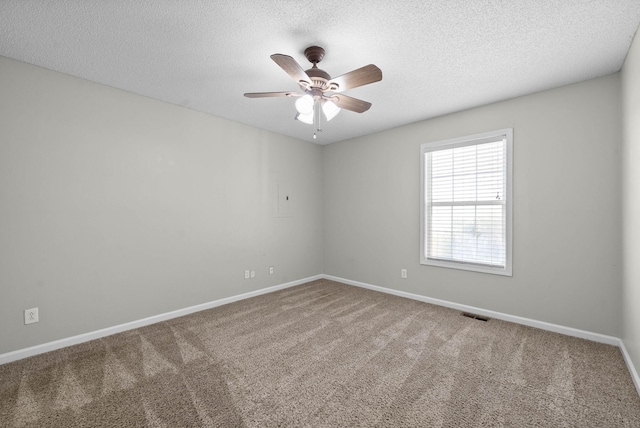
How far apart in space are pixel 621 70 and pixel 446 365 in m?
3.07

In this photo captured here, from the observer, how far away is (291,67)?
188cm

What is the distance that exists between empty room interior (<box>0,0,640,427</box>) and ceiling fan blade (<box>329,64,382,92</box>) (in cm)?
3

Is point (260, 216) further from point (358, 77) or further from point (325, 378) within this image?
point (358, 77)

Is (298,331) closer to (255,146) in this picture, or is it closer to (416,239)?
(416,239)

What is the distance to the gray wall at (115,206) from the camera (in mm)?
2404

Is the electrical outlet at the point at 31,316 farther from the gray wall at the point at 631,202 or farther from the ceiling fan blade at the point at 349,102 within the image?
the gray wall at the point at 631,202

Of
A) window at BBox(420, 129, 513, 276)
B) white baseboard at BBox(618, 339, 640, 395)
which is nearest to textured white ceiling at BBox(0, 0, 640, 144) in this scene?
window at BBox(420, 129, 513, 276)

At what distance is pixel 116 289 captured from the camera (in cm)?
293

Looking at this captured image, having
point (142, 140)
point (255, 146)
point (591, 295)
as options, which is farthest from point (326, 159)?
point (591, 295)

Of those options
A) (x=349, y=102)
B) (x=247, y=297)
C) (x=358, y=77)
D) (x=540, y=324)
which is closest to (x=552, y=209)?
(x=540, y=324)

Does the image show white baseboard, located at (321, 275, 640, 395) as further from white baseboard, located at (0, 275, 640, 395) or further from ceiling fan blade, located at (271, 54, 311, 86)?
ceiling fan blade, located at (271, 54, 311, 86)

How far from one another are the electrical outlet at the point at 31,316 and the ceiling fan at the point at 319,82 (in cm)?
265

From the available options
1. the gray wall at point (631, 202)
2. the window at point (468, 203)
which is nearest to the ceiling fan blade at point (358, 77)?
the gray wall at point (631, 202)

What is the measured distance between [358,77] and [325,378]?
2.24 meters
